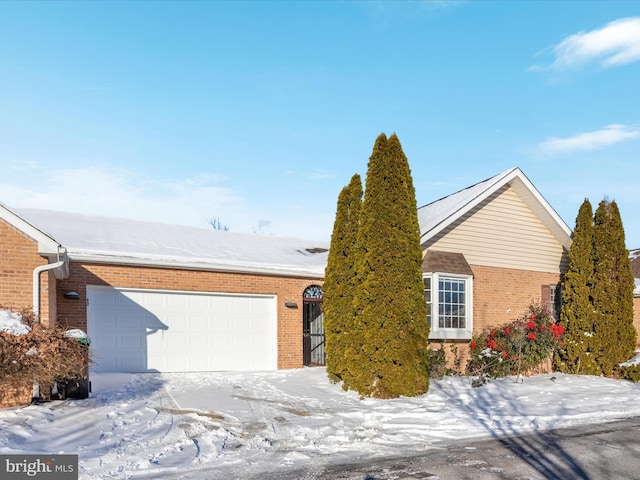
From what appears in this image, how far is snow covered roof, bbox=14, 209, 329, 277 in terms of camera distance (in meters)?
14.0

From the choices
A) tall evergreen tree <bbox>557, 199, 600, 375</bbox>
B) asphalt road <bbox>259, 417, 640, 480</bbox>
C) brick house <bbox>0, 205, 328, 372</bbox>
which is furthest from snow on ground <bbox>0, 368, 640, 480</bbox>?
tall evergreen tree <bbox>557, 199, 600, 375</bbox>

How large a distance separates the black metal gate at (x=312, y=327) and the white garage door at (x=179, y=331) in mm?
1042

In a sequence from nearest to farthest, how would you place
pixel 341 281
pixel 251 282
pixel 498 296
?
1. pixel 341 281
2. pixel 251 282
3. pixel 498 296

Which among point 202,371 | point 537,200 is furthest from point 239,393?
point 537,200

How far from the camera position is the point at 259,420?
931 cm

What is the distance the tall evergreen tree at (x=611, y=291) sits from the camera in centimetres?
1573

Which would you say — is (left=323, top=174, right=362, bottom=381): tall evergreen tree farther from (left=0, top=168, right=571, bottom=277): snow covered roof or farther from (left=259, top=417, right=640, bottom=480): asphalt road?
(left=259, top=417, right=640, bottom=480): asphalt road

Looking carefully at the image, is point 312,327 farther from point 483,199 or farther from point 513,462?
point 513,462

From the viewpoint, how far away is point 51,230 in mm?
14703

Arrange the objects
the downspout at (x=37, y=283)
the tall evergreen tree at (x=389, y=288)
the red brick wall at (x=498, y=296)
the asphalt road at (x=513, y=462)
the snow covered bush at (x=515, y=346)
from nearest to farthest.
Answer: the asphalt road at (x=513, y=462) → the downspout at (x=37, y=283) → the tall evergreen tree at (x=389, y=288) → the snow covered bush at (x=515, y=346) → the red brick wall at (x=498, y=296)

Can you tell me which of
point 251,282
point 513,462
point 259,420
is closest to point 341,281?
point 251,282

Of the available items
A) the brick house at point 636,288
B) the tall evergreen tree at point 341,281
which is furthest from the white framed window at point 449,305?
the brick house at point 636,288

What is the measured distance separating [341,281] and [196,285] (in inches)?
152

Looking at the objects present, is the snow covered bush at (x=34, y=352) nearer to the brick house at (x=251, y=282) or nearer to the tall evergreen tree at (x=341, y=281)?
the brick house at (x=251, y=282)
